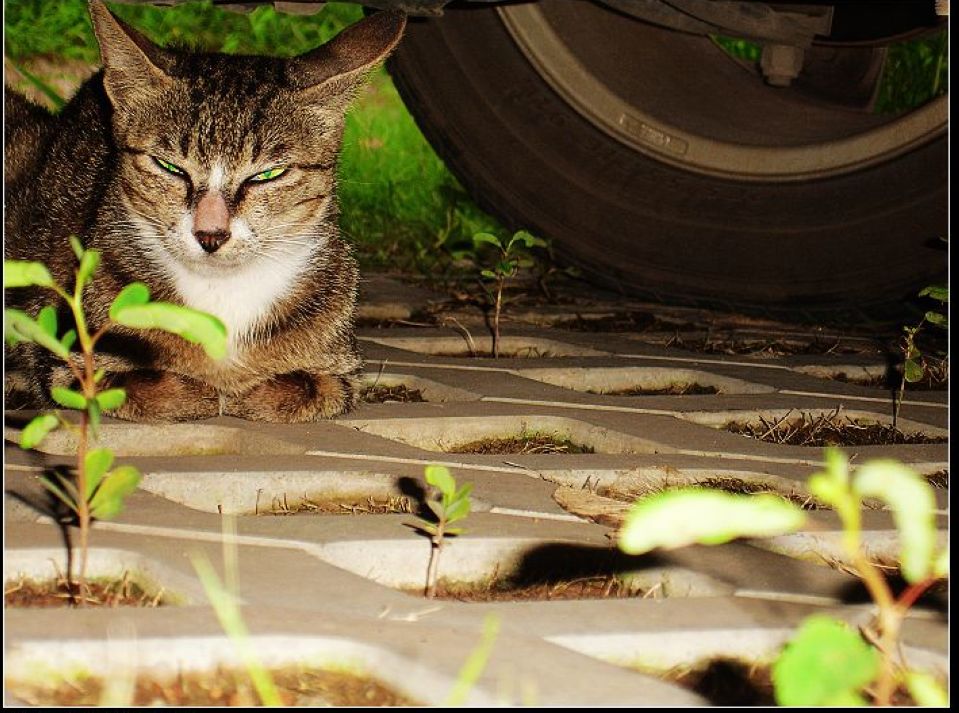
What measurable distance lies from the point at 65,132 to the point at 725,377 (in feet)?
7.28

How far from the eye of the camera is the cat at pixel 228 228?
3.07m

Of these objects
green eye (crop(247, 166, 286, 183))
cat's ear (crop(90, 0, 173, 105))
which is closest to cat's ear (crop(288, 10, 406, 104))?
green eye (crop(247, 166, 286, 183))

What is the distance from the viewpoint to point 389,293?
489 centimetres

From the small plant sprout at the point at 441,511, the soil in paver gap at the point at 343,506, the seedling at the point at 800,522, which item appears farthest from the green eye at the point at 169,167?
the seedling at the point at 800,522

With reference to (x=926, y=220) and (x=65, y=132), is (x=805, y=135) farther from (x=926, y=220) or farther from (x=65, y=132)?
(x=65, y=132)

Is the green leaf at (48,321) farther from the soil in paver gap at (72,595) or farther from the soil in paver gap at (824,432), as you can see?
the soil in paver gap at (824,432)

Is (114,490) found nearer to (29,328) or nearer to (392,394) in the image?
(29,328)

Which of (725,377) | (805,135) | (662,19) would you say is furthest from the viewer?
(805,135)

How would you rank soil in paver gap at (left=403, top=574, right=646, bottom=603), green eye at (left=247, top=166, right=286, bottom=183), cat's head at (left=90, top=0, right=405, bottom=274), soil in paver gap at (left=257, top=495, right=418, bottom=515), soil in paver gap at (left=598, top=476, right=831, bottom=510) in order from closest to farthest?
soil in paver gap at (left=403, top=574, right=646, bottom=603) → soil in paver gap at (left=257, top=495, right=418, bottom=515) → soil in paver gap at (left=598, top=476, right=831, bottom=510) → cat's head at (left=90, top=0, right=405, bottom=274) → green eye at (left=247, top=166, right=286, bottom=183)

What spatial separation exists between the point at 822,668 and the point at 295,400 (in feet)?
6.66

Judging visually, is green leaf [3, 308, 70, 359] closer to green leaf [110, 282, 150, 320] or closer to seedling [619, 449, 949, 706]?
green leaf [110, 282, 150, 320]

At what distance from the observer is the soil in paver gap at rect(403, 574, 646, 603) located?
1998 mm

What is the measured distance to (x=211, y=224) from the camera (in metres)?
3.01

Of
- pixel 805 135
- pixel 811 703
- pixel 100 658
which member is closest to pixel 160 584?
pixel 100 658
